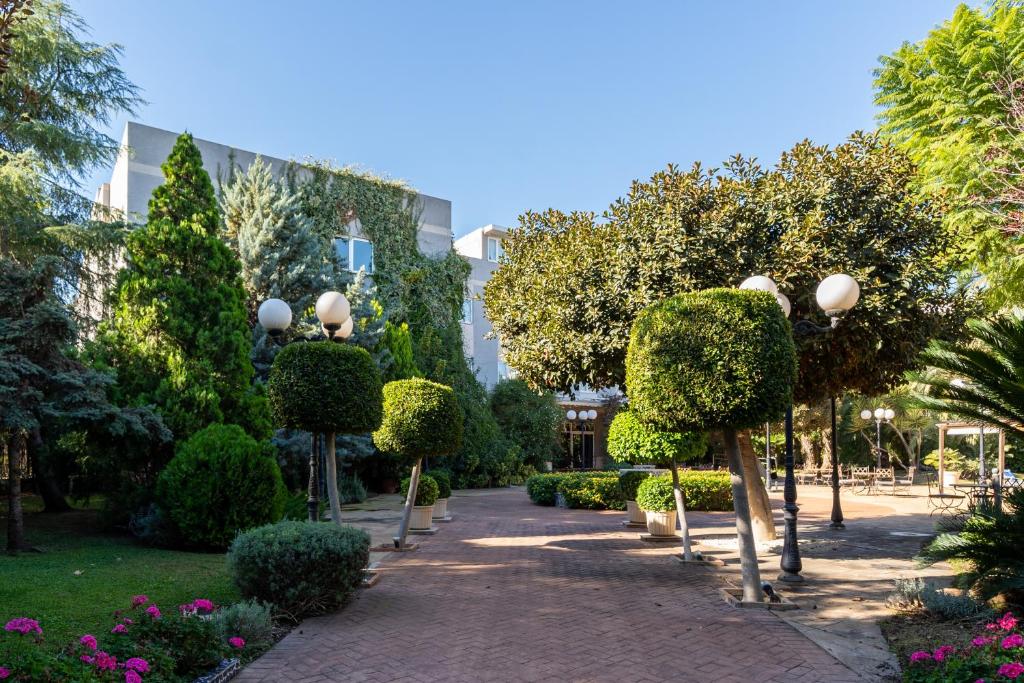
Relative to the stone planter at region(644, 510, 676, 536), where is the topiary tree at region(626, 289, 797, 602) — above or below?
above

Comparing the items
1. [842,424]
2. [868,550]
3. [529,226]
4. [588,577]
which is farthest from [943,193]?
[842,424]

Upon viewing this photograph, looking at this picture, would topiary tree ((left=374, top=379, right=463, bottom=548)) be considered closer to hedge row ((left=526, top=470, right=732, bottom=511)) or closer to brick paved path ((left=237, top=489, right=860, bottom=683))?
brick paved path ((left=237, top=489, right=860, bottom=683))

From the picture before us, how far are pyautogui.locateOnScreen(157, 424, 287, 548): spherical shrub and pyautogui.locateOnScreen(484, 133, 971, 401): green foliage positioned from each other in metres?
4.60

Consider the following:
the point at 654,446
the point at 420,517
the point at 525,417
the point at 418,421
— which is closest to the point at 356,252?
the point at 525,417

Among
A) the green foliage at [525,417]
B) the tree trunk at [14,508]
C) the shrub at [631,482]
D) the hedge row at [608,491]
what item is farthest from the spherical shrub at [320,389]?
the green foliage at [525,417]

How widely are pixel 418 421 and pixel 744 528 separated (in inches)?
198

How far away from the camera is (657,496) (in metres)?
11.9

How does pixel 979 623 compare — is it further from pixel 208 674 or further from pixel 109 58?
pixel 109 58

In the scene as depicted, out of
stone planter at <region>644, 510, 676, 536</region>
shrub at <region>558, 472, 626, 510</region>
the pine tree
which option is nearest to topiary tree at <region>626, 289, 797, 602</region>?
stone planter at <region>644, 510, 676, 536</region>

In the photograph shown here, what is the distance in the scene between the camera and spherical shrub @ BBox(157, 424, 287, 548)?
9594 mm

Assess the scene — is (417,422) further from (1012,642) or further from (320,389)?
(1012,642)

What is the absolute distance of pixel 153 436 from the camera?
1059 centimetres

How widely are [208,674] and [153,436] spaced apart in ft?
23.0

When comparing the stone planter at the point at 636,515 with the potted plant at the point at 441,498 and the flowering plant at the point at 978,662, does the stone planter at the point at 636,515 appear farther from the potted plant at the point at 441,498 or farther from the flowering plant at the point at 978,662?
the flowering plant at the point at 978,662
